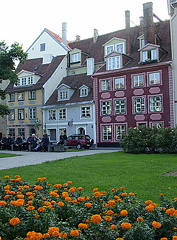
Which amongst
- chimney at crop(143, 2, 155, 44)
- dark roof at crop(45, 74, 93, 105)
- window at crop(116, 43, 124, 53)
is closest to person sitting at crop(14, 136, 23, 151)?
dark roof at crop(45, 74, 93, 105)

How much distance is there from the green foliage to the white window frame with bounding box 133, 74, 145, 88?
14.1 meters

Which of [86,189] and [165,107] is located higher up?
[165,107]

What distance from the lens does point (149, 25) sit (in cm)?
3522

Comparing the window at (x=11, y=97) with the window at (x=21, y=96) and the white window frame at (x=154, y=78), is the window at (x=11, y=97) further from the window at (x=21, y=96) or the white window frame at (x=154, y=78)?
the white window frame at (x=154, y=78)

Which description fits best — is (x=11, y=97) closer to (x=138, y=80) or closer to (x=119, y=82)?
(x=119, y=82)

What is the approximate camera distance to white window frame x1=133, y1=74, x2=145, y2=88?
34.8 meters

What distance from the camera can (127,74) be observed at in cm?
3581

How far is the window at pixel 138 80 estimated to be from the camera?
3484 cm

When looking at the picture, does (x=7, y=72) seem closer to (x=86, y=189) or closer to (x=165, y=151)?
(x=165, y=151)

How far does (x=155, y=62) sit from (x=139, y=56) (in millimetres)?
3650

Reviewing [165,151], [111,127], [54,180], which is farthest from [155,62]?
[54,180]

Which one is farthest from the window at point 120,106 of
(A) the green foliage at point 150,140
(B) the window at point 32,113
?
(A) the green foliage at point 150,140

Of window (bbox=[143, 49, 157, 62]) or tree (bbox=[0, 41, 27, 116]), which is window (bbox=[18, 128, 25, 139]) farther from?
tree (bbox=[0, 41, 27, 116])

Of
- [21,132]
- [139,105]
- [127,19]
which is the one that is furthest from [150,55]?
[21,132]
